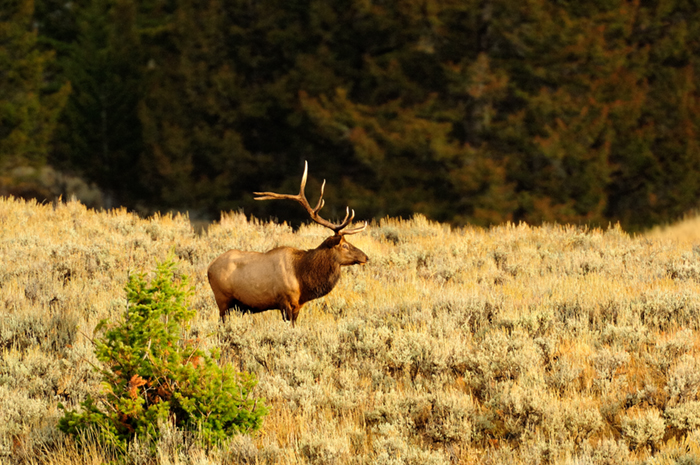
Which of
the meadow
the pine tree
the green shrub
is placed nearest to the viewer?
the green shrub

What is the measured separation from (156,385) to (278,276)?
2170 millimetres

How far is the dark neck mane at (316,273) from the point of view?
279 inches

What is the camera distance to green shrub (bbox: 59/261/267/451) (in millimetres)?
4758

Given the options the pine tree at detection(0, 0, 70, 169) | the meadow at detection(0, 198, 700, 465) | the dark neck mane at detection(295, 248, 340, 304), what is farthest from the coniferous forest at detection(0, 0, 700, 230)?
the dark neck mane at detection(295, 248, 340, 304)

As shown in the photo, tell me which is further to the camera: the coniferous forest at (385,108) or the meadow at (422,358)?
the coniferous forest at (385,108)

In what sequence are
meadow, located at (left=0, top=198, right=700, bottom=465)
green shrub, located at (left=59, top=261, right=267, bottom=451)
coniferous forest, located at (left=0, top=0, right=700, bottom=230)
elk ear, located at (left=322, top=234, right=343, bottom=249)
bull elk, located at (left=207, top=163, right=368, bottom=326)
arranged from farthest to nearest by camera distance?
coniferous forest, located at (left=0, top=0, right=700, bottom=230), elk ear, located at (left=322, top=234, right=343, bottom=249), bull elk, located at (left=207, top=163, right=368, bottom=326), meadow, located at (left=0, top=198, right=700, bottom=465), green shrub, located at (left=59, top=261, right=267, bottom=451)

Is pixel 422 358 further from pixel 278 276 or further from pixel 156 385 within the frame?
pixel 156 385

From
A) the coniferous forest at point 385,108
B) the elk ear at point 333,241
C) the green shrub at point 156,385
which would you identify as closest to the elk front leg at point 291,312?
the elk ear at point 333,241

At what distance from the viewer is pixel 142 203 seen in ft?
94.8

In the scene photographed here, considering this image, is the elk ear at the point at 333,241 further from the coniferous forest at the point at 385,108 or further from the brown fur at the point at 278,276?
the coniferous forest at the point at 385,108

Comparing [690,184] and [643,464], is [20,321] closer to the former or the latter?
[643,464]

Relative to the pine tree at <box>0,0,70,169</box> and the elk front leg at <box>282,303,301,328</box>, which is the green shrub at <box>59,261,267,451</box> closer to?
the elk front leg at <box>282,303,301,328</box>

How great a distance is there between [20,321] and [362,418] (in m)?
3.83

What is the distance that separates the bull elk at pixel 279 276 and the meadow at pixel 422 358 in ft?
0.67
